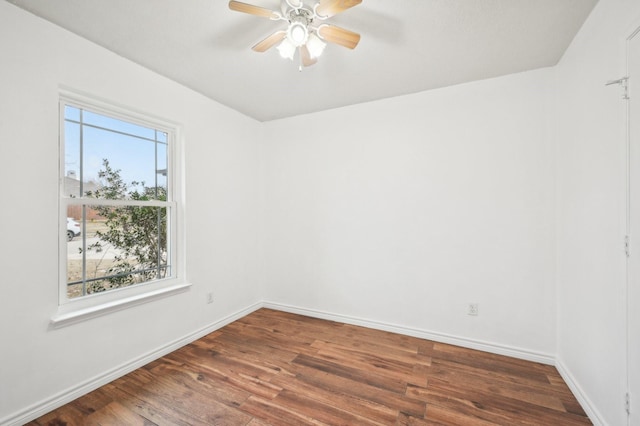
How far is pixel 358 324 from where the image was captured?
326 centimetres

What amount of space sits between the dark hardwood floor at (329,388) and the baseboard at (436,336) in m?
0.07

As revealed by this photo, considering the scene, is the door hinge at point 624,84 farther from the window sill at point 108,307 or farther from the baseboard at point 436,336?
the window sill at point 108,307

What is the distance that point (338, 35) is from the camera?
5.68 ft

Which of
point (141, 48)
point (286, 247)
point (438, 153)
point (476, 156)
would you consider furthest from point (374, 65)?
point (286, 247)

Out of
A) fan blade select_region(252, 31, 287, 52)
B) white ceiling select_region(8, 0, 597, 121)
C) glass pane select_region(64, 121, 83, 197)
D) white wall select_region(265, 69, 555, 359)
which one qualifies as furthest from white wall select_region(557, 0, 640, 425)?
glass pane select_region(64, 121, 83, 197)

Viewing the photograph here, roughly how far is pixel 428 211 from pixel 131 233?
2832mm

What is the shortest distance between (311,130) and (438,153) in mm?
1554

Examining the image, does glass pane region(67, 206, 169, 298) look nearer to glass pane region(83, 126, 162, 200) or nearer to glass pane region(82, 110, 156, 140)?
glass pane region(83, 126, 162, 200)

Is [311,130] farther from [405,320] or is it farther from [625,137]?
[625,137]

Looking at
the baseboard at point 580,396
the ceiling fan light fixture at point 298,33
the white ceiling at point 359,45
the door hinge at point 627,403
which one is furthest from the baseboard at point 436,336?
the ceiling fan light fixture at point 298,33

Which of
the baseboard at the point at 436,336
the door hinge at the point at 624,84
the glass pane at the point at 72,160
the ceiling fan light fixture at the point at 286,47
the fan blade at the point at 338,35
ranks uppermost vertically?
the fan blade at the point at 338,35

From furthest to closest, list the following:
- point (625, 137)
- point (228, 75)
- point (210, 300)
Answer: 1. point (210, 300)
2. point (228, 75)
3. point (625, 137)

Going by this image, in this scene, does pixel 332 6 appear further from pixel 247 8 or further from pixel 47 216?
pixel 47 216

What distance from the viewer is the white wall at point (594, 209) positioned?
1501 mm
